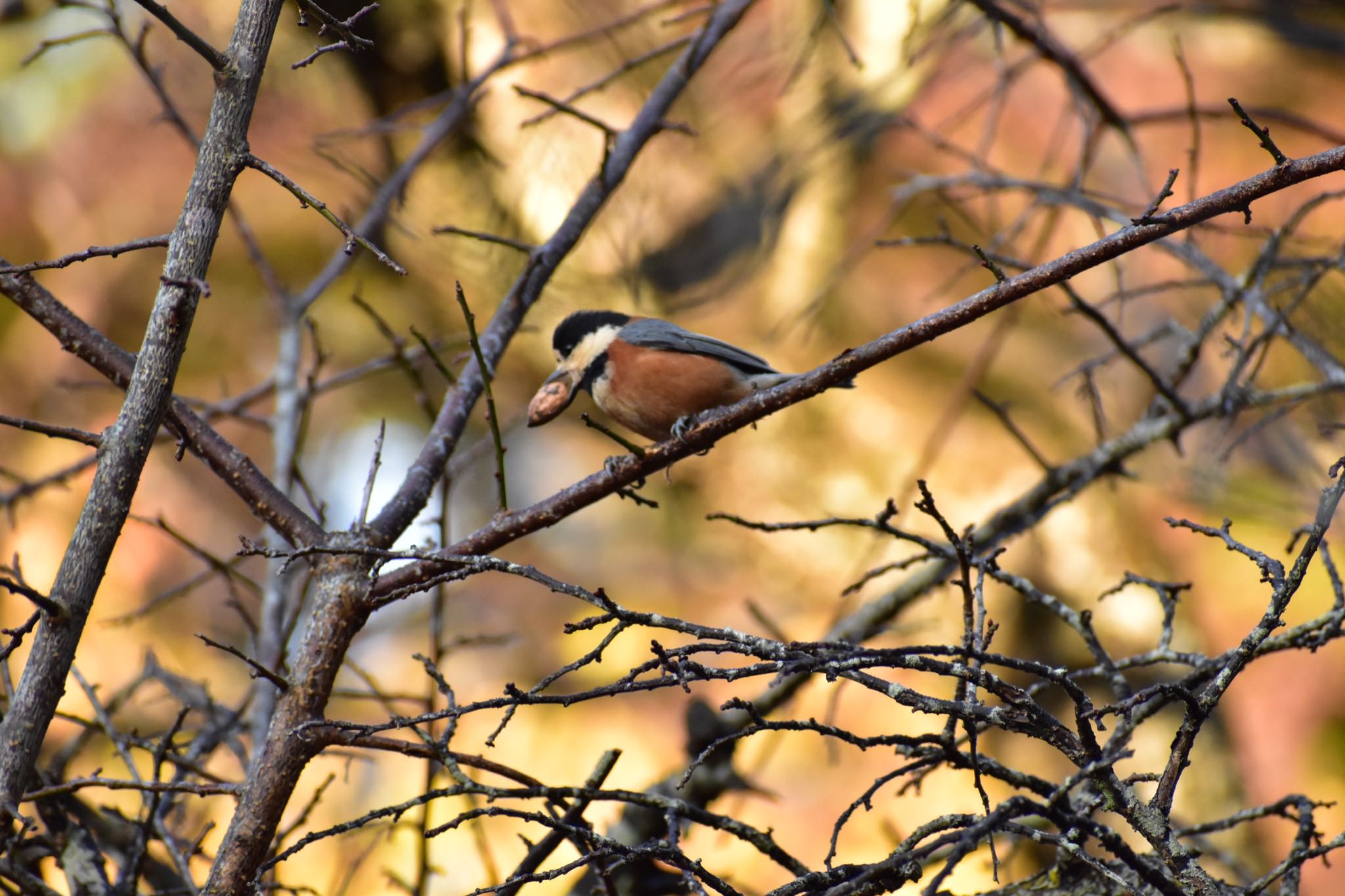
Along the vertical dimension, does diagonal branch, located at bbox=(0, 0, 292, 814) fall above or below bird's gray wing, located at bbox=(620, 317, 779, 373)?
below

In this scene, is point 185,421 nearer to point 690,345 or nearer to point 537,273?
point 537,273

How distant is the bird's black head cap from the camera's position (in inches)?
113

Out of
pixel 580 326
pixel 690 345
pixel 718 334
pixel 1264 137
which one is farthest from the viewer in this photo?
pixel 718 334

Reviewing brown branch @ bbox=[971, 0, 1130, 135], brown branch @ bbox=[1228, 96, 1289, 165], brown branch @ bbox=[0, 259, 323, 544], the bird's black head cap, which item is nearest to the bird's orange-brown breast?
the bird's black head cap

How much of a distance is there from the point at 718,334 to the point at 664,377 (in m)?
3.29

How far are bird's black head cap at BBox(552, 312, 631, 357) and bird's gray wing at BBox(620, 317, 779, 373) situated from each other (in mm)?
81

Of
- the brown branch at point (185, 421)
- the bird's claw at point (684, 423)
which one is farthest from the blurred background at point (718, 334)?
the brown branch at point (185, 421)

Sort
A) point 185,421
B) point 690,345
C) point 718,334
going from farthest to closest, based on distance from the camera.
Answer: point 718,334, point 690,345, point 185,421

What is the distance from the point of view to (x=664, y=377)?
103 inches

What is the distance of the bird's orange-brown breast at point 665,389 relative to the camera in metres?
2.60

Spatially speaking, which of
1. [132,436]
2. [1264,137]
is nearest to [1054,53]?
[1264,137]

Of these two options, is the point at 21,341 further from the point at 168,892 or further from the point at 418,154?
the point at 168,892

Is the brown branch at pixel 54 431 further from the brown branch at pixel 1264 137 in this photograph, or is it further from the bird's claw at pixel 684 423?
the brown branch at pixel 1264 137

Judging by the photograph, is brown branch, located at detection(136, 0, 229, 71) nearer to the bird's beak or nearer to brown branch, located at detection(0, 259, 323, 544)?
brown branch, located at detection(0, 259, 323, 544)
